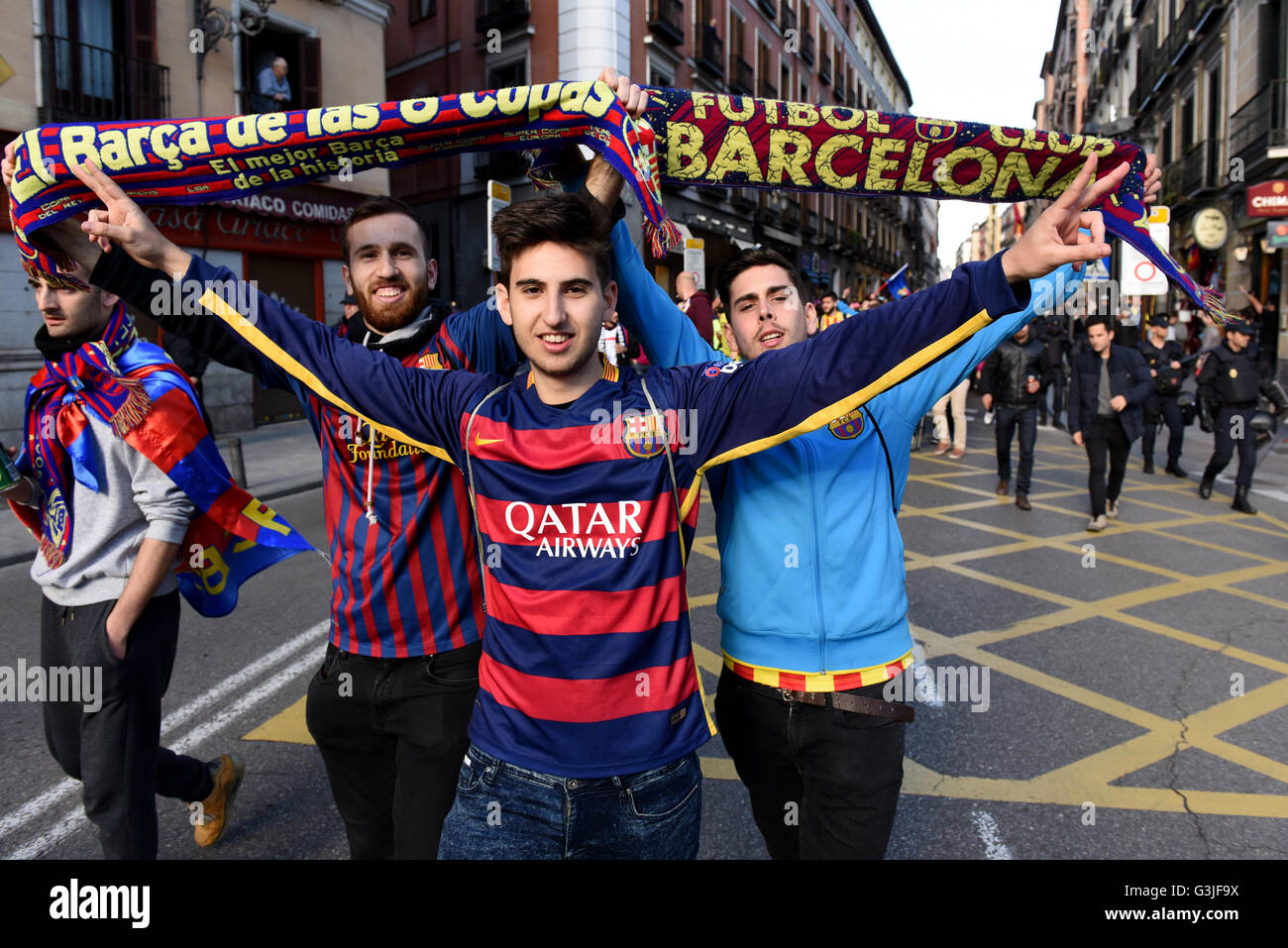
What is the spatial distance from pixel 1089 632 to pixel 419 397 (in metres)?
4.69

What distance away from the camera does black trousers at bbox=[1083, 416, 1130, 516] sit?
26.1 ft

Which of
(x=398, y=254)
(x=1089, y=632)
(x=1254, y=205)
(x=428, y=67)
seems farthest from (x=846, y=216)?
(x=398, y=254)

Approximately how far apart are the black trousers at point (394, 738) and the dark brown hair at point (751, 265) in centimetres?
122

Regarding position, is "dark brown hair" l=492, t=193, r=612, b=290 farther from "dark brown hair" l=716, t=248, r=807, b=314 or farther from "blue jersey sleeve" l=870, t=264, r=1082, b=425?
"blue jersey sleeve" l=870, t=264, r=1082, b=425

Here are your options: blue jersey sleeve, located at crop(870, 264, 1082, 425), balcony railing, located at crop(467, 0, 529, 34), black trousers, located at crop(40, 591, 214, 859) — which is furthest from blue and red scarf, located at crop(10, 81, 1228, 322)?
balcony railing, located at crop(467, 0, 529, 34)

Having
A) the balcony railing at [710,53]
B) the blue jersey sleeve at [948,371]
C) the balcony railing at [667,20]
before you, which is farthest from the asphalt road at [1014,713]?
the balcony railing at [710,53]

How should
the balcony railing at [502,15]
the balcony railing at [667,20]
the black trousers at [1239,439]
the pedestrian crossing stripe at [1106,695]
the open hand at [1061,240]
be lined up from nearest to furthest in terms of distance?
1. the open hand at [1061,240]
2. the pedestrian crossing stripe at [1106,695]
3. the black trousers at [1239,439]
4. the balcony railing at [502,15]
5. the balcony railing at [667,20]

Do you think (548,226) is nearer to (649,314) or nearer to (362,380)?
(362,380)

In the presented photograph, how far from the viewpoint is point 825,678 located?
2.09 meters

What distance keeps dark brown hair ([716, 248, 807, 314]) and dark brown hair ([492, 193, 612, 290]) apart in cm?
63

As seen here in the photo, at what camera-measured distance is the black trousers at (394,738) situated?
220 cm

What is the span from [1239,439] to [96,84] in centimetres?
1506

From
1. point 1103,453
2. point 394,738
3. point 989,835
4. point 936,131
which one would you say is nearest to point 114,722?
point 394,738

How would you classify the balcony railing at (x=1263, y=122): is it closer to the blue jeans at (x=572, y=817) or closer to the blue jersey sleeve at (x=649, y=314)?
the blue jersey sleeve at (x=649, y=314)
